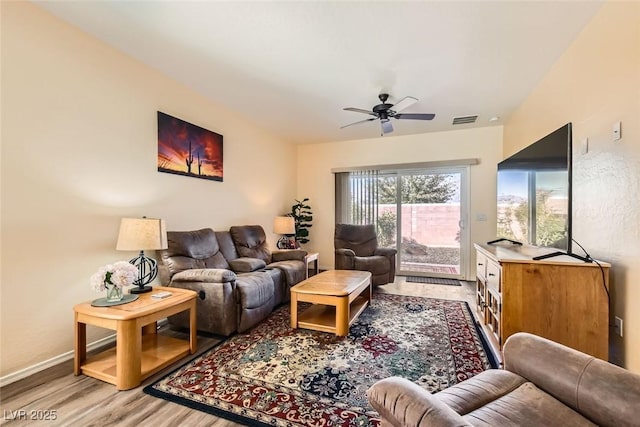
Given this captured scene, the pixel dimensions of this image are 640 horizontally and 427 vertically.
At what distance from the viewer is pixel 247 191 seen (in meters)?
4.35

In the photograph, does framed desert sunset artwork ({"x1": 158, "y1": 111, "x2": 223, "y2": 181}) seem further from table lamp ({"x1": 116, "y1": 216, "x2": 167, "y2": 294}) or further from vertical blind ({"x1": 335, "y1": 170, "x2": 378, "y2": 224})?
vertical blind ({"x1": 335, "y1": 170, "x2": 378, "y2": 224})

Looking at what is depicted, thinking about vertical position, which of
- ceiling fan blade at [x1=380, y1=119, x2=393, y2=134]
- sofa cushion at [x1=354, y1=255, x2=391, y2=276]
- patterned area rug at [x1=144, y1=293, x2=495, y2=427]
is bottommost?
patterned area rug at [x1=144, y1=293, x2=495, y2=427]

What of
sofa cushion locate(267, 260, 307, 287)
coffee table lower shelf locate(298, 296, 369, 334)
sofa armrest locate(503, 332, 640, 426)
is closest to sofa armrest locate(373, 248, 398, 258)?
coffee table lower shelf locate(298, 296, 369, 334)

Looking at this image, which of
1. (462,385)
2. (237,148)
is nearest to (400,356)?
(462,385)

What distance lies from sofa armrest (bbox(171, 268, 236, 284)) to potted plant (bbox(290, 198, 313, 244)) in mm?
2831

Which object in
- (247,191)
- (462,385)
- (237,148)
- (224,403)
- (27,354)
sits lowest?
(224,403)

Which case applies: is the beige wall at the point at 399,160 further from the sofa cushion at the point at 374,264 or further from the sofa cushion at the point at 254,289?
the sofa cushion at the point at 254,289

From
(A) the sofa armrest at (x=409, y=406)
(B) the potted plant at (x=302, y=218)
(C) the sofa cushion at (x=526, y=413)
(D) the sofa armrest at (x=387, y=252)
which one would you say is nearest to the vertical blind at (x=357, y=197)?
(B) the potted plant at (x=302, y=218)

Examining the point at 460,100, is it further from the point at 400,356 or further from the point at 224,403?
the point at 224,403

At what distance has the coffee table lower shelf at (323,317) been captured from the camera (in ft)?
8.65

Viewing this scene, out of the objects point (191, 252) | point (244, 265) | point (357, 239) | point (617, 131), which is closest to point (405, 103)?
point (617, 131)

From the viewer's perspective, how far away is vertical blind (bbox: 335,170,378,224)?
17.6 feet

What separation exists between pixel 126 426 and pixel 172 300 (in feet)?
2.67

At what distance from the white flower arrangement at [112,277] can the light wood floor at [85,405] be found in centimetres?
63
